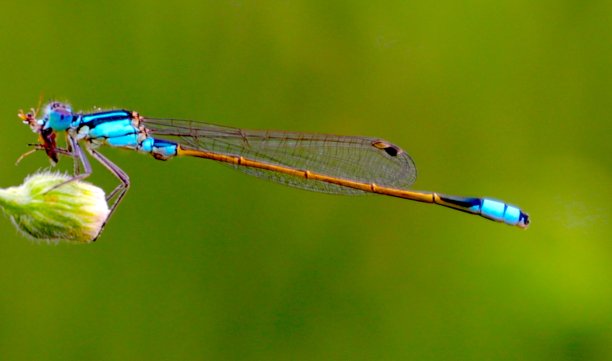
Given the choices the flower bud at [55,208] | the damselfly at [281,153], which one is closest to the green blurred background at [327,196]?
Result: the damselfly at [281,153]

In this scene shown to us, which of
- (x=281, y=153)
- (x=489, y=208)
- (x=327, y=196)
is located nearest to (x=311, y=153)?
(x=281, y=153)

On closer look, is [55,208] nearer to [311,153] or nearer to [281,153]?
[281,153]

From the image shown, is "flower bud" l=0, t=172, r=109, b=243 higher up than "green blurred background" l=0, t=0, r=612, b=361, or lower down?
lower down

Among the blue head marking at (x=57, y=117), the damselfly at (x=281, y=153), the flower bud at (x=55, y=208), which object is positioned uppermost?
the damselfly at (x=281, y=153)

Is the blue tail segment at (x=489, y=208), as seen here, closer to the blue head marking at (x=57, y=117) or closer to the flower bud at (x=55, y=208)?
the blue head marking at (x=57, y=117)

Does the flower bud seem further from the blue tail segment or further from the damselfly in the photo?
the blue tail segment

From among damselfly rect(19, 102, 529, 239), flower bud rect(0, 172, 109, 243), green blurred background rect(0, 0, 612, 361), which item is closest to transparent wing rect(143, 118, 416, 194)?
damselfly rect(19, 102, 529, 239)
